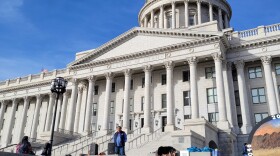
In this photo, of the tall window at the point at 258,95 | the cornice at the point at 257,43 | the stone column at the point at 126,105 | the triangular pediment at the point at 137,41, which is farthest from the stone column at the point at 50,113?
the tall window at the point at 258,95

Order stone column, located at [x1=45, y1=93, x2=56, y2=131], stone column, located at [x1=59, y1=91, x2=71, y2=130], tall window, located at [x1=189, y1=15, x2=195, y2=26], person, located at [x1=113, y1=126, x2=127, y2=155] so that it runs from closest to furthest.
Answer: person, located at [x1=113, y1=126, x2=127, y2=155], stone column, located at [x1=59, y1=91, x2=71, y2=130], stone column, located at [x1=45, y1=93, x2=56, y2=131], tall window, located at [x1=189, y1=15, x2=195, y2=26]

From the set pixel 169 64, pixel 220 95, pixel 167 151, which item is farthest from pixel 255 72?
pixel 167 151

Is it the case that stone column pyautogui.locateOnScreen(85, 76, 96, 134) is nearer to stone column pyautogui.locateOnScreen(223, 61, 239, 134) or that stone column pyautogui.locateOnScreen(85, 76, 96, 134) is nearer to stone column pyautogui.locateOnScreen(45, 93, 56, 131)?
stone column pyautogui.locateOnScreen(45, 93, 56, 131)

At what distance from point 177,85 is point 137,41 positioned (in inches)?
326

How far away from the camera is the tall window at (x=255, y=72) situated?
33.4 m

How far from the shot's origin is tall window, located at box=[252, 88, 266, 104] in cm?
3228

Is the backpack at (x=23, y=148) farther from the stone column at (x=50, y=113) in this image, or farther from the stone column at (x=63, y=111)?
the stone column at (x=50, y=113)

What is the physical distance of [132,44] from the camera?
38094mm

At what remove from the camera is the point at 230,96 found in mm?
32625

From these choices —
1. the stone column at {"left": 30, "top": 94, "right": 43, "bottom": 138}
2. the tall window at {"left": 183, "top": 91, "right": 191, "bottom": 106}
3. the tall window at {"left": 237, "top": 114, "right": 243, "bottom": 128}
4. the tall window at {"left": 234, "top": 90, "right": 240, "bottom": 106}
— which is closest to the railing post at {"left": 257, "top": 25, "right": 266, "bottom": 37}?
the tall window at {"left": 234, "top": 90, "right": 240, "bottom": 106}

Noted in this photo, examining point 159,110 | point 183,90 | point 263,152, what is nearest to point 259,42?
point 183,90

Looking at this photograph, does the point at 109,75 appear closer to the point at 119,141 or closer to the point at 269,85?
the point at 269,85

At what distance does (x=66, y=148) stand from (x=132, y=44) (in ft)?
53.9

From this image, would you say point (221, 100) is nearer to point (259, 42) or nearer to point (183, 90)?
point (183, 90)
